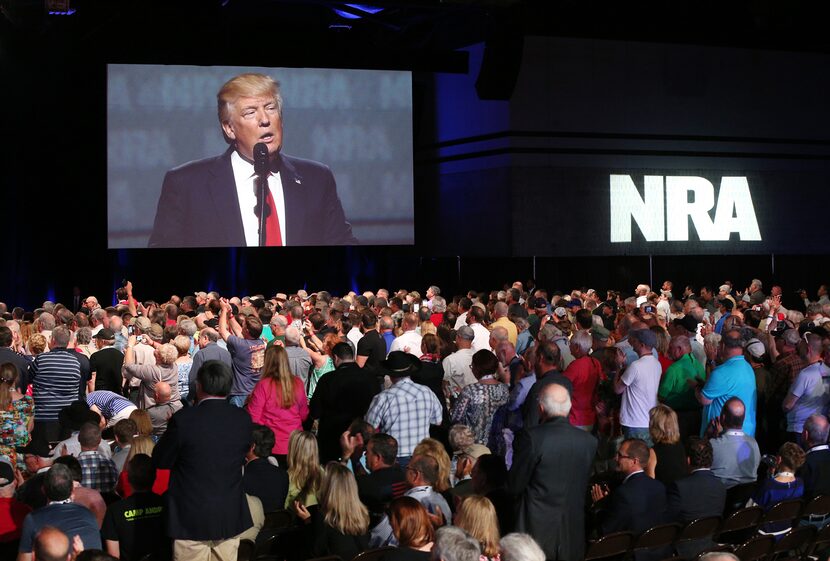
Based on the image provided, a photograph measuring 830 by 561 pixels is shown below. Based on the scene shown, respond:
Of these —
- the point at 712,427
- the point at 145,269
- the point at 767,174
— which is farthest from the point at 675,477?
the point at 767,174

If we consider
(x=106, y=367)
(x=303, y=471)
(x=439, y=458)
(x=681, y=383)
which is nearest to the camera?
(x=439, y=458)

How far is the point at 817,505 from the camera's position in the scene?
21.7 feet

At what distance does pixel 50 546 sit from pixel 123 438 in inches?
103

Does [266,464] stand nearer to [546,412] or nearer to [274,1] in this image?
[546,412]

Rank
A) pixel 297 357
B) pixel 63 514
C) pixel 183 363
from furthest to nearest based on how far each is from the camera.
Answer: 1. pixel 297 357
2. pixel 183 363
3. pixel 63 514

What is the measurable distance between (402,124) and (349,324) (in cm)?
1158

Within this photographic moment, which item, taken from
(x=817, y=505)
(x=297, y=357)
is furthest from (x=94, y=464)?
(x=817, y=505)

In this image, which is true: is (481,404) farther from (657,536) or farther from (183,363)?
(183,363)

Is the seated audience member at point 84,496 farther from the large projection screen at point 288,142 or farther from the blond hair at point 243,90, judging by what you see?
the blond hair at point 243,90

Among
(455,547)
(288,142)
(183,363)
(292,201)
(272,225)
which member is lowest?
(455,547)

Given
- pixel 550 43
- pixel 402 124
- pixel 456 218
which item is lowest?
pixel 456 218

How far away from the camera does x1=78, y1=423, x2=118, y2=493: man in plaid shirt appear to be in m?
6.40

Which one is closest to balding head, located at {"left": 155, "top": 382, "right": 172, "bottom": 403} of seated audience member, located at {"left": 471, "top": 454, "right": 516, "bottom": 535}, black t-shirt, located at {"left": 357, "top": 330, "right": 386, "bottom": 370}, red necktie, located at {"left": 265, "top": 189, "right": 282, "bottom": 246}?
black t-shirt, located at {"left": 357, "top": 330, "right": 386, "bottom": 370}

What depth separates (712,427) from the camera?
754cm
